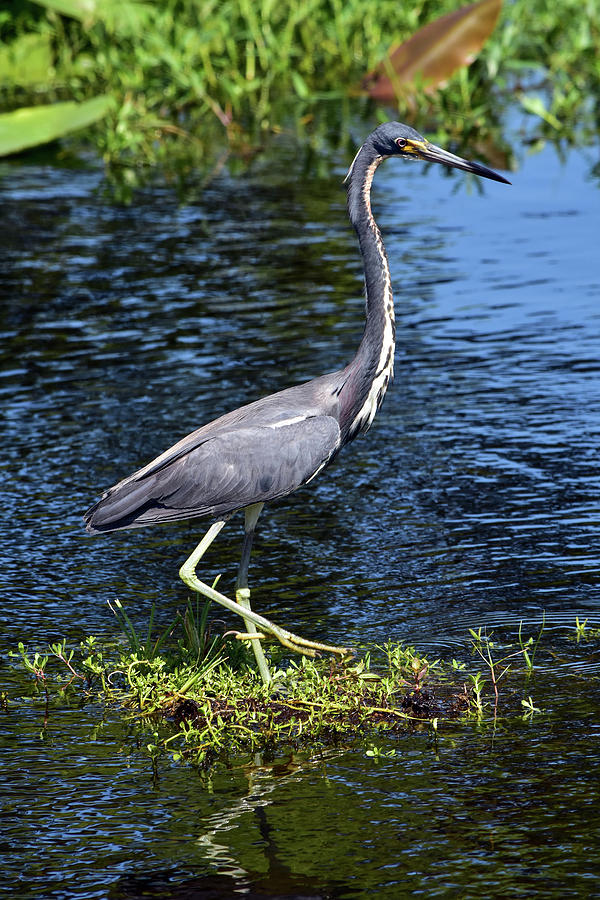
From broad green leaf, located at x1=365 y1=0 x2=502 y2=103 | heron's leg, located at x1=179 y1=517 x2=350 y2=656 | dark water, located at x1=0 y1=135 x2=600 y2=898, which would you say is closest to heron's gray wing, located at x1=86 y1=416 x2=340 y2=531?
heron's leg, located at x1=179 y1=517 x2=350 y2=656

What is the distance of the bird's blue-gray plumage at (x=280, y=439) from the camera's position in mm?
5551

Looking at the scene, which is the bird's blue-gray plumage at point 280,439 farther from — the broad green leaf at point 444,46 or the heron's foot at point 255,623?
the broad green leaf at point 444,46

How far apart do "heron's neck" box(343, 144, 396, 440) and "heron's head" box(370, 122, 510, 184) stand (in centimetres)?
22

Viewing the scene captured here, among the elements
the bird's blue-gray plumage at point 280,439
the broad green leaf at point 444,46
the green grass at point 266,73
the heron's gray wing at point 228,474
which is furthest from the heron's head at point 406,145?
the broad green leaf at point 444,46

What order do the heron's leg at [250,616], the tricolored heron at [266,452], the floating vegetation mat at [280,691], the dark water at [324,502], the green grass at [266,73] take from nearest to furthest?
the dark water at [324,502] → the floating vegetation mat at [280,691] → the heron's leg at [250,616] → the tricolored heron at [266,452] → the green grass at [266,73]

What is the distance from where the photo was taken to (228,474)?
18.2 feet

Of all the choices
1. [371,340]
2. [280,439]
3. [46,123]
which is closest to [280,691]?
[280,439]

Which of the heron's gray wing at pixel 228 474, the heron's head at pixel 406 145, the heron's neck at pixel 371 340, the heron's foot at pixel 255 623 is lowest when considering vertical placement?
the heron's foot at pixel 255 623

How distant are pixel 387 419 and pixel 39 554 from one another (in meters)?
2.29

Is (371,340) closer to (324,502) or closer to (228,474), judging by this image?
(228,474)

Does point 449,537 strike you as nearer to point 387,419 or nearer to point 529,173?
point 387,419

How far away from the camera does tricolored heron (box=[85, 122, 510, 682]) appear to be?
5.54 meters

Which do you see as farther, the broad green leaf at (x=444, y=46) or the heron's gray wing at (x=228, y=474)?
the broad green leaf at (x=444, y=46)

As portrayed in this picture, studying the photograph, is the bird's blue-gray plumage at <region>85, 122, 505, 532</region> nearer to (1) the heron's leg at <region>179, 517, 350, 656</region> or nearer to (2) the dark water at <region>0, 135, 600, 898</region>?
(1) the heron's leg at <region>179, 517, 350, 656</region>
